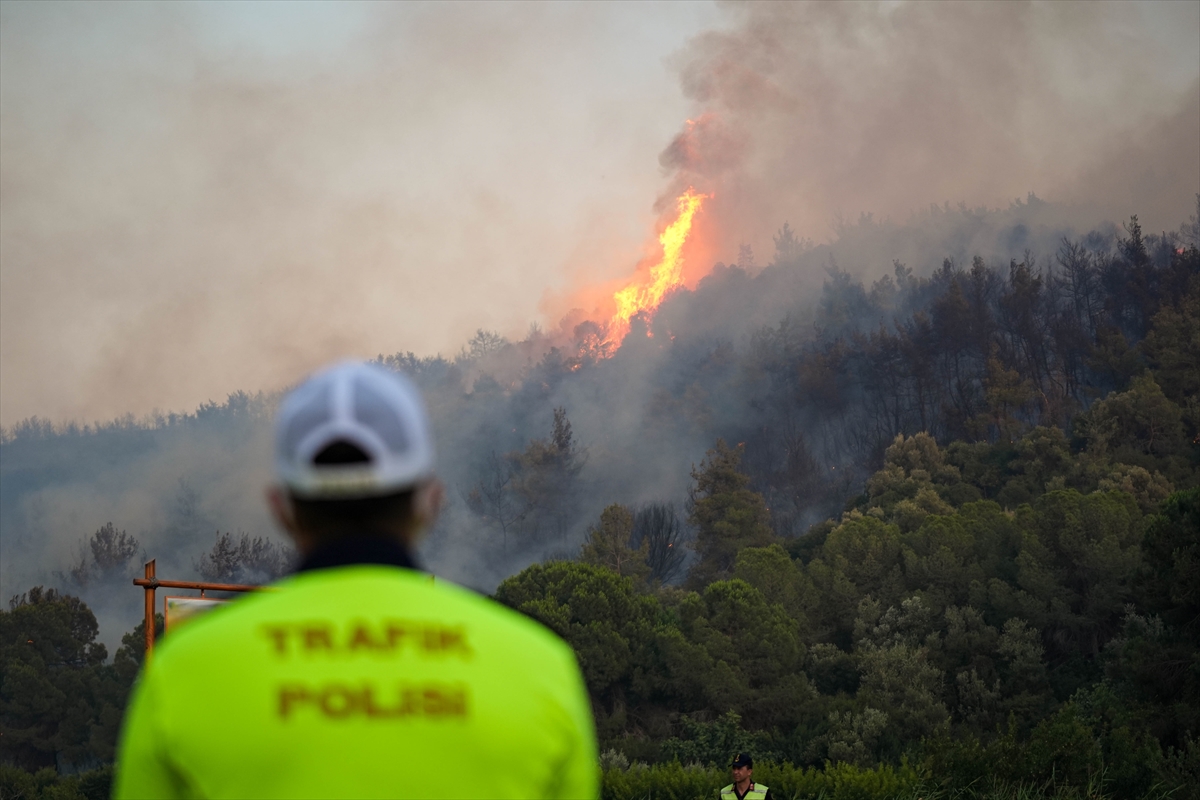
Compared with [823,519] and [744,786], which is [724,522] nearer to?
[823,519]

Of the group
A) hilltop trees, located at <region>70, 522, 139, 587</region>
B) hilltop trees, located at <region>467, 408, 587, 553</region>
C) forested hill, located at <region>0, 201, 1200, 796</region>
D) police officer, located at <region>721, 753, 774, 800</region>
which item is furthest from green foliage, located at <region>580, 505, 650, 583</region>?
police officer, located at <region>721, 753, 774, 800</region>

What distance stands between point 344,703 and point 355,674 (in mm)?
36

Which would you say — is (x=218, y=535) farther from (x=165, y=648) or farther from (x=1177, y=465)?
(x=165, y=648)

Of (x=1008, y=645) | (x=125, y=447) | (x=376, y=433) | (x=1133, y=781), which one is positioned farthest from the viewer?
(x=125, y=447)

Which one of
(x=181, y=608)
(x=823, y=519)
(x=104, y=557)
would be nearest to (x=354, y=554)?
(x=181, y=608)

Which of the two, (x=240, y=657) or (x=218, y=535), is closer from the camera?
(x=240, y=657)

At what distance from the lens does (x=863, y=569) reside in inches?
2219

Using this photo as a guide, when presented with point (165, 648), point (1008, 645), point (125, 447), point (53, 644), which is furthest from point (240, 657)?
point (125, 447)

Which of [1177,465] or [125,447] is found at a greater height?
[125,447]

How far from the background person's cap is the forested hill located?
1777 cm

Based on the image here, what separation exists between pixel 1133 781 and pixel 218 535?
97.2m

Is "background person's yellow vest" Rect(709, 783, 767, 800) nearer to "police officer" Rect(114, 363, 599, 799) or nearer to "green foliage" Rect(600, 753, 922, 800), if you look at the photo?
"green foliage" Rect(600, 753, 922, 800)

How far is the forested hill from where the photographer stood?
4209 cm

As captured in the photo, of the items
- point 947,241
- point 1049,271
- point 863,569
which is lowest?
point 863,569
